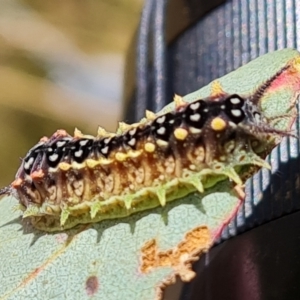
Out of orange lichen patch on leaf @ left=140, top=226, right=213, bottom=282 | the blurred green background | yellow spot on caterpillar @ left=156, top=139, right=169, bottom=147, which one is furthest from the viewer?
the blurred green background

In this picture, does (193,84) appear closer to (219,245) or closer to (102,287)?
(219,245)

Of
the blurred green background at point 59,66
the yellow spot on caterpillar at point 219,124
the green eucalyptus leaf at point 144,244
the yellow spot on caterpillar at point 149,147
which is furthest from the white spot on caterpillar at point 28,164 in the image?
the blurred green background at point 59,66

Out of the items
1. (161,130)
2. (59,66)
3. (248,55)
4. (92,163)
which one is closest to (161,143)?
(161,130)

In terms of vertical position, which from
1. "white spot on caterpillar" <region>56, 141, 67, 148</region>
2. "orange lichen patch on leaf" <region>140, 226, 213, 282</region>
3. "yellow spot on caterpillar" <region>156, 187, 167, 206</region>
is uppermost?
"white spot on caterpillar" <region>56, 141, 67, 148</region>

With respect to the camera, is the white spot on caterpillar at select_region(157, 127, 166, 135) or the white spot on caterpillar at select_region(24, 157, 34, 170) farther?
the white spot on caterpillar at select_region(24, 157, 34, 170)

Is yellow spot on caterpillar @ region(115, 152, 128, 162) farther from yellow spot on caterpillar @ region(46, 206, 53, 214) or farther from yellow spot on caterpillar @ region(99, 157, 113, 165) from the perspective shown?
yellow spot on caterpillar @ region(46, 206, 53, 214)

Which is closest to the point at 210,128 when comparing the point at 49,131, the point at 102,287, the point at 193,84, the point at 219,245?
the point at 102,287

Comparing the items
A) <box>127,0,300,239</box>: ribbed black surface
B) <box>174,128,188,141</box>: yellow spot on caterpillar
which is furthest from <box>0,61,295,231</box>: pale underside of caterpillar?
<box>127,0,300,239</box>: ribbed black surface
